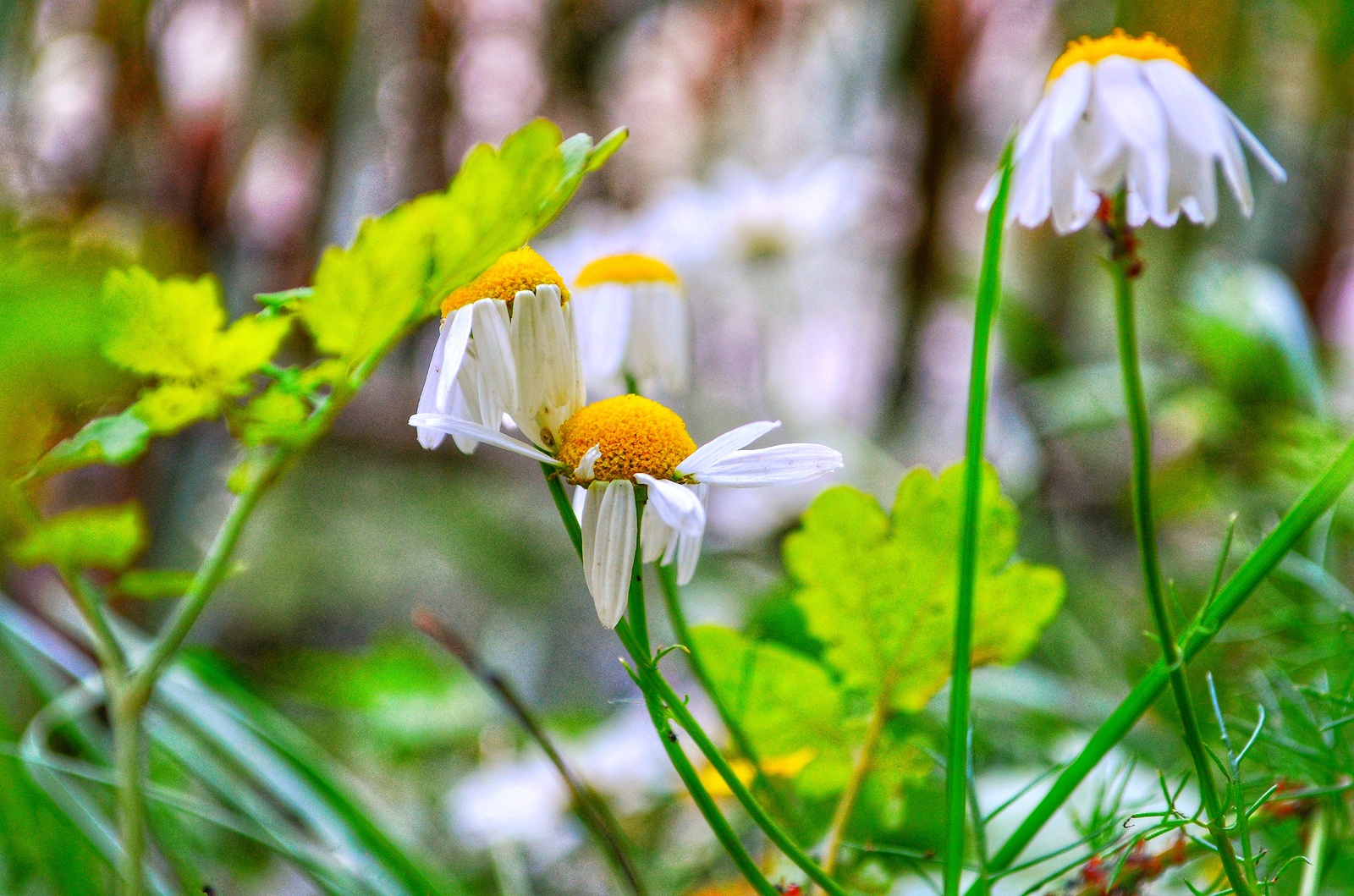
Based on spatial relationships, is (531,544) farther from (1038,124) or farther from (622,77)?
(1038,124)

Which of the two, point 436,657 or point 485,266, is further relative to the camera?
point 436,657

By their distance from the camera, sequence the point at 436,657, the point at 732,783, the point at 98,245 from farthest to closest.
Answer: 1. the point at 436,657
2. the point at 98,245
3. the point at 732,783

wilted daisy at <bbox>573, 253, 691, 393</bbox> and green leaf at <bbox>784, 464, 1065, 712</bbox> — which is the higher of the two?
wilted daisy at <bbox>573, 253, 691, 393</bbox>

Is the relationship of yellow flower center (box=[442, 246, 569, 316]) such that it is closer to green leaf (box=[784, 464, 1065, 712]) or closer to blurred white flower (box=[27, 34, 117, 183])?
green leaf (box=[784, 464, 1065, 712])

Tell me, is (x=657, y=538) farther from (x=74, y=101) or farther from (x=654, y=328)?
(x=74, y=101)

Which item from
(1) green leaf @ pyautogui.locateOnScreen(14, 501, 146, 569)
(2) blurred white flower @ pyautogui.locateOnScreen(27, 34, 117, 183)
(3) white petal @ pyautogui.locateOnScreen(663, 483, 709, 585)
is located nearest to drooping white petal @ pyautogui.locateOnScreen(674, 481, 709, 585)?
(3) white petal @ pyautogui.locateOnScreen(663, 483, 709, 585)

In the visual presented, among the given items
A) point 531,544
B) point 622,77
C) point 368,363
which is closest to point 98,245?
point 368,363
